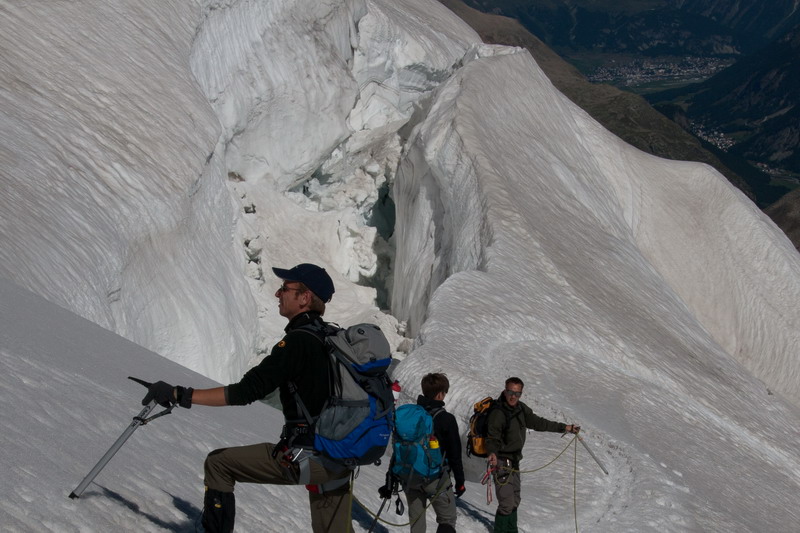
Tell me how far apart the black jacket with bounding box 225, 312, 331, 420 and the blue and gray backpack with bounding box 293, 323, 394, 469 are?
Answer: 35 mm

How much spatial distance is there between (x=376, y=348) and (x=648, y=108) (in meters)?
198

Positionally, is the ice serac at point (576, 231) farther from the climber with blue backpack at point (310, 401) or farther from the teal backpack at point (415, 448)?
the climber with blue backpack at point (310, 401)

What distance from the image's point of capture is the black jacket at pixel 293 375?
405cm

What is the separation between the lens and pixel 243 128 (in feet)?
68.6

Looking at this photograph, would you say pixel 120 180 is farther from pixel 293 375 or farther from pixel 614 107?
pixel 614 107

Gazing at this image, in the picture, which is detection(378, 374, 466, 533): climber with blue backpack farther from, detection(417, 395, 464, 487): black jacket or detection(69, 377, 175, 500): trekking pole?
detection(69, 377, 175, 500): trekking pole

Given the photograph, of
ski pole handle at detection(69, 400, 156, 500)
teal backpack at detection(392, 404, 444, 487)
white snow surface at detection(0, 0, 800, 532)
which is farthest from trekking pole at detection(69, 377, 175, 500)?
teal backpack at detection(392, 404, 444, 487)

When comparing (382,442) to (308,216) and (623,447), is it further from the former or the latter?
(308,216)

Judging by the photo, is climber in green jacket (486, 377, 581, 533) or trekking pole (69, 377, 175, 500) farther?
climber in green jacket (486, 377, 581, 533)

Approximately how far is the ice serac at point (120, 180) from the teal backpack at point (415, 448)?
14.3 feet

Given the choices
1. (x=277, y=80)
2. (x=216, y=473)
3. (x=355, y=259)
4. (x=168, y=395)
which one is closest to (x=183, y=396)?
(x=168, y=395)

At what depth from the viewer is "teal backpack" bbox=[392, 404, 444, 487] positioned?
5680 millimetres

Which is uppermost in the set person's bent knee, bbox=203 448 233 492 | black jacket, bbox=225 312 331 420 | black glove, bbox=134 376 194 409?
black jacket, bbox=225 312 331 420

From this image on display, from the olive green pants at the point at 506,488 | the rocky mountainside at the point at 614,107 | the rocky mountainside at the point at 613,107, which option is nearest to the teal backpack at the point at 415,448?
the olive green pants at the point at 506,488
